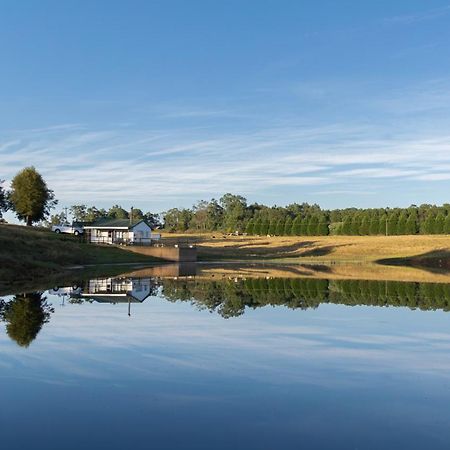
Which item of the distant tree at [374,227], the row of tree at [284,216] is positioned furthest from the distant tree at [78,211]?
the distant tree at [374,227]

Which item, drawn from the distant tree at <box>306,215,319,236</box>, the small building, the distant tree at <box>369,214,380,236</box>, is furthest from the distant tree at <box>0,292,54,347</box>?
the distant tree at <box>306,215,319,236</box>

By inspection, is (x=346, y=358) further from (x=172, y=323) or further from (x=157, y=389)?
(x=172, y=323)

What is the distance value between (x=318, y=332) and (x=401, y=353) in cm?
459

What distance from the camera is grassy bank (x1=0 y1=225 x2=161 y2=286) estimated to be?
157 feet

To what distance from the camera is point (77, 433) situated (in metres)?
10.3

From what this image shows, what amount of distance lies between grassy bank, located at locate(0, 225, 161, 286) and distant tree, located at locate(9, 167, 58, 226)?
23948 mm

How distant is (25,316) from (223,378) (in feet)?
45.0

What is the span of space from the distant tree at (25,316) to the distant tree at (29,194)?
75476mm

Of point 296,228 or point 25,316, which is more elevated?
point 296,228

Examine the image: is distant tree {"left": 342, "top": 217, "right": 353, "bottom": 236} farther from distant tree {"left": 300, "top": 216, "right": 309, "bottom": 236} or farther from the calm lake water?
the calm lake water

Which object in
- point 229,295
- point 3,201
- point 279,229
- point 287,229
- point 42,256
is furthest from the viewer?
point 279,229

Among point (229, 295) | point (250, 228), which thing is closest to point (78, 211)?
point (250, 228)

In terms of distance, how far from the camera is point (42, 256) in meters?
60.3

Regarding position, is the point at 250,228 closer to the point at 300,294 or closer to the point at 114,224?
the point at 114,224
